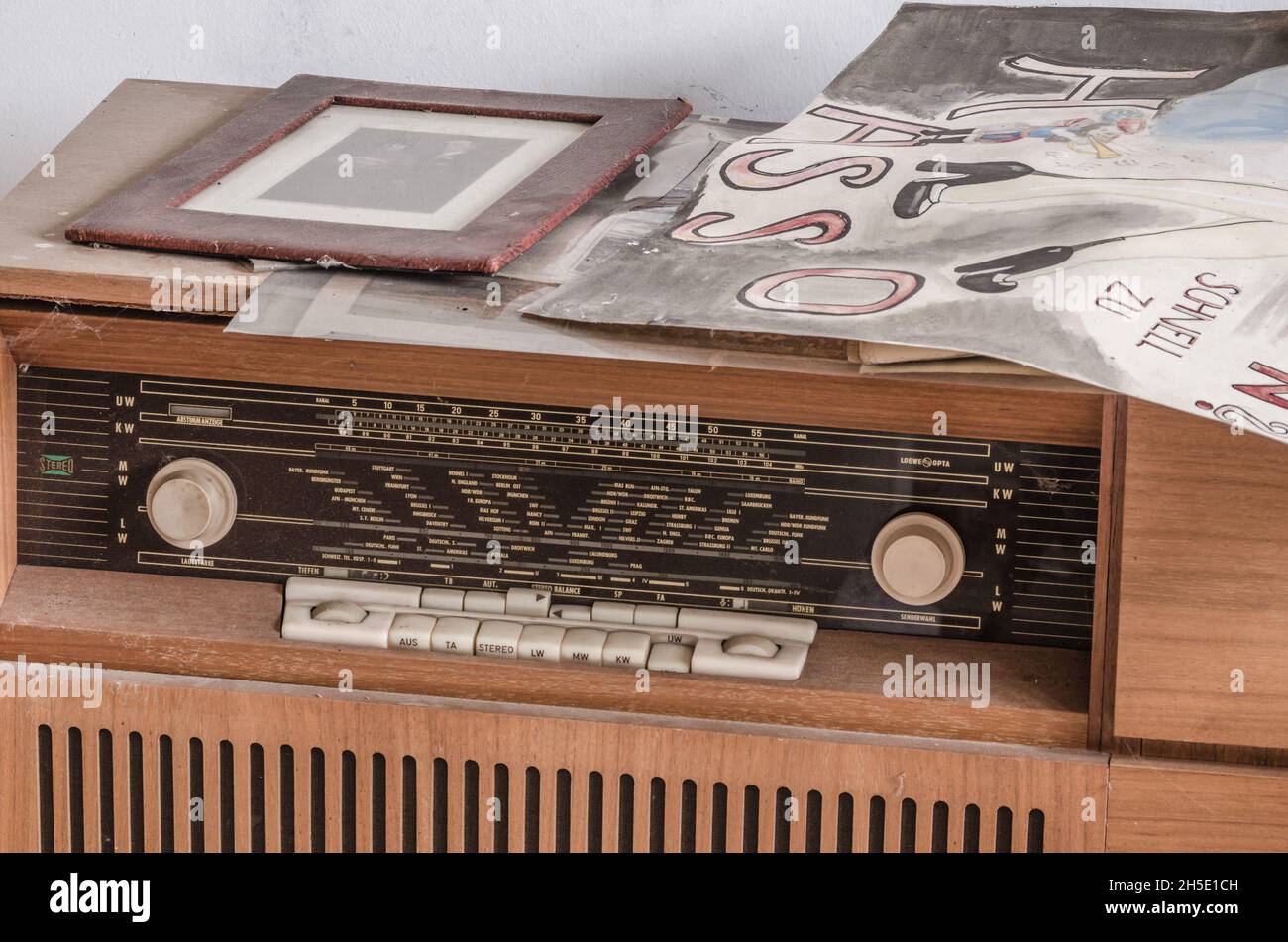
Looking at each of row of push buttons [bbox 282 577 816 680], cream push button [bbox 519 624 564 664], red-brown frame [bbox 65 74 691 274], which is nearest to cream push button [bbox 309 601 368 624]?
row of push buttons [bbox 282 577 816 680]

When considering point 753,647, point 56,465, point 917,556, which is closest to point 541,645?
point 753,647

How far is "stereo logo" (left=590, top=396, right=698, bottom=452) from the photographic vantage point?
0.97 metres

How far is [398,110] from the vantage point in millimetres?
1312

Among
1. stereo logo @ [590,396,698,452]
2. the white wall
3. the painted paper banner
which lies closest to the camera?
the painted paper banner

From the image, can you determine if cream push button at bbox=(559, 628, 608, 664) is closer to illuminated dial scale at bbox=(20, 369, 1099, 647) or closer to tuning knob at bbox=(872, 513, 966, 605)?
illuminated dial scale at bbox=(20, 369, 1099, 647)

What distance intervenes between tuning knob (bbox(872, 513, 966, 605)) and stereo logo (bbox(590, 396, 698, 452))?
0.46ft

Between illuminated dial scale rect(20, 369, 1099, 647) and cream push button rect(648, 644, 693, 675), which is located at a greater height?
illuminated dial scale rect(20, 369, 1099, 647)

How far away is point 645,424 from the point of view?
→ 973mm

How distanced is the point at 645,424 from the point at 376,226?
0.24 metres

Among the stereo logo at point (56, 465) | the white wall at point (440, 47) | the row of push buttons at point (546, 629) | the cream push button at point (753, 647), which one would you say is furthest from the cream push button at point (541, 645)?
the white wall at point (440, 47)

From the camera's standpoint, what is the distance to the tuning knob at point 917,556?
97 cm

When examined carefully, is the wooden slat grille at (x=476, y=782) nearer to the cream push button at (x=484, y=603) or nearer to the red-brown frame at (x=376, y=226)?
the cream push button at (x=484, y=603)
